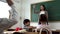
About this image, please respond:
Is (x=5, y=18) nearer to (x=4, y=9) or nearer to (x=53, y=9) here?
(x=4, y=9)

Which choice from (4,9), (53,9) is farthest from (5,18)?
(53,9)

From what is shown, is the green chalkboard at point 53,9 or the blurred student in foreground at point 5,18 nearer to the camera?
the blurred student in foreground at point 5,18

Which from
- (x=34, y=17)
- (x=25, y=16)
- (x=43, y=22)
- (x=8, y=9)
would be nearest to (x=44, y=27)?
(x=43, y=22)

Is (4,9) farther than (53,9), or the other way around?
(53,9)

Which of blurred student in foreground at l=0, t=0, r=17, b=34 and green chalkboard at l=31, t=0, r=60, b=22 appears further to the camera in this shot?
green chalkboard at l=31, t=0, r=60, b=22

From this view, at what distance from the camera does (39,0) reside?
6.29 meters

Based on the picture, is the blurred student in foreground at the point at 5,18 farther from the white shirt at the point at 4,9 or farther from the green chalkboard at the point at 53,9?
the green chalkboard at the point at 53,9

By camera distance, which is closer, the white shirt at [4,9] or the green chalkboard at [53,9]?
the white shirt at [4,9]

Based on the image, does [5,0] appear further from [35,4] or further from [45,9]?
[35,4]

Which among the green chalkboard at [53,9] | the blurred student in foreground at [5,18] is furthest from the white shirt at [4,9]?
the green chalkboard at [53,9]

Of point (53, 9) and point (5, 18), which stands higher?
point (53, 9)

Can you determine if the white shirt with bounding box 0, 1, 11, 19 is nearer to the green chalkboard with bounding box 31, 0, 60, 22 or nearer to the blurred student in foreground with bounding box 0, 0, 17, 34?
the blurred student in foreground with bounding box 0, 0, 17, 34

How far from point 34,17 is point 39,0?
87cm

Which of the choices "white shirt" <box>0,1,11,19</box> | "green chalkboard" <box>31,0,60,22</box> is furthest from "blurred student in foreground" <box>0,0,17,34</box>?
"green chalkboard" <box>31,0,60,22</box>
